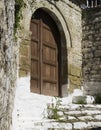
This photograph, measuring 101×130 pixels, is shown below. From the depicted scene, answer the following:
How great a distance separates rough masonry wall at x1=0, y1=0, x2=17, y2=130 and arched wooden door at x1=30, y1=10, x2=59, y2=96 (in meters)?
5.86

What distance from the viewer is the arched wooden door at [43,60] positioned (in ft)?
35.1

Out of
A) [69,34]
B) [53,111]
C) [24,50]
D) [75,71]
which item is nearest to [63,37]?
[69,34]

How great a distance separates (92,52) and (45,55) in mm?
1762

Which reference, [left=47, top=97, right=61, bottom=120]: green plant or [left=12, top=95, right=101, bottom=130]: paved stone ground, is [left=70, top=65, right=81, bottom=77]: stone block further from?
[left=47, top=97, right=61, bottom=120]: green plant

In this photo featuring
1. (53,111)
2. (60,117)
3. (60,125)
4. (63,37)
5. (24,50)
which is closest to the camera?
(60,125)

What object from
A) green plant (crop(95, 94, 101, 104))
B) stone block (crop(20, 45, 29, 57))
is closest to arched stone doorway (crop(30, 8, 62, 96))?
stone block (crop(20, 45, 29, 57))

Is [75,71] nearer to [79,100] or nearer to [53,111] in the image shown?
[79,100]

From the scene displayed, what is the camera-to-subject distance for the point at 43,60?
11.0 metres

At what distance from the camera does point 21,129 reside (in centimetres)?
771

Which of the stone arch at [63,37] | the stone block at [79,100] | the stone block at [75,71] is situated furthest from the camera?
the stone block at [75,71]

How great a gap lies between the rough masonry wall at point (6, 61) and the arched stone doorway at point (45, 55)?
5.84m

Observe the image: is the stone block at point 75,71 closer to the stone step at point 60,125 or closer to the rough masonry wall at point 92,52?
the rough masonry wall at point 92,52

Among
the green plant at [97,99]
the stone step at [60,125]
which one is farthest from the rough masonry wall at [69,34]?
the stone step at [60,125]

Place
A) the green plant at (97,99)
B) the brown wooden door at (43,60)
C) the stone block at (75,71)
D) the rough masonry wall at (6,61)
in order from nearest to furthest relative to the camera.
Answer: the rough masonry wall at (6,61)
the brown wooden door at (43,60)
the green plant at (97,99)
the stone block at (75,71)
